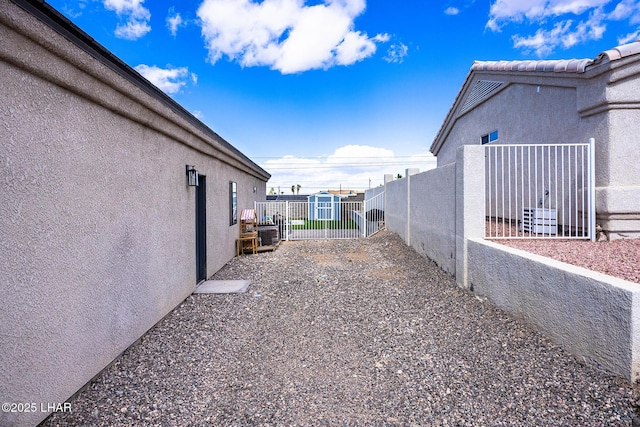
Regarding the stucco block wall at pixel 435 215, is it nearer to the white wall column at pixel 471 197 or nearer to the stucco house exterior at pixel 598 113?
the white wall column at pixel 471 197

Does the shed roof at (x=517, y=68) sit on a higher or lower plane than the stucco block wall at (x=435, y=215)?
higher

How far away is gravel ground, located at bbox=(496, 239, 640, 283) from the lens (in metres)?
3.56

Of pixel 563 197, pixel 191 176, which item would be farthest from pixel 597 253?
pixel 191 176

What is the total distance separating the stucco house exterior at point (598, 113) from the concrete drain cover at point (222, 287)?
7026 millimetres

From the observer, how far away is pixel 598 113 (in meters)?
5.94

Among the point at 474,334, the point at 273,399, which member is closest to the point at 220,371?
the point at 273,399

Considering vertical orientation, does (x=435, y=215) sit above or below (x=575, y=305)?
above

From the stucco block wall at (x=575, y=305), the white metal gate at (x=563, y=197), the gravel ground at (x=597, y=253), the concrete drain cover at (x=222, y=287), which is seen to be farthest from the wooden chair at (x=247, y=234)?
the stucco block wall at (x=575, y=305)

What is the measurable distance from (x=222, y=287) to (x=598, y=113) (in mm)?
8095

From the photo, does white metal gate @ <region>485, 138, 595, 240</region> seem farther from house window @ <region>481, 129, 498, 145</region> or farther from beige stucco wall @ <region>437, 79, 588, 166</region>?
house window @ <region>481, 129, 498, 145</region>

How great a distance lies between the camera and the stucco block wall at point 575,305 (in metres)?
2.56

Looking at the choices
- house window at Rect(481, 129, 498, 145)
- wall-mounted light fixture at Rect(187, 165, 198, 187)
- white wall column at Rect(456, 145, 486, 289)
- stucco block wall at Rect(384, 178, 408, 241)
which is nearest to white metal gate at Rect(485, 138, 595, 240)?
white wall column at Rect(456, 145, 486, 289)

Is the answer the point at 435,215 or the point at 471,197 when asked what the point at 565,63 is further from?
the point at 435,215

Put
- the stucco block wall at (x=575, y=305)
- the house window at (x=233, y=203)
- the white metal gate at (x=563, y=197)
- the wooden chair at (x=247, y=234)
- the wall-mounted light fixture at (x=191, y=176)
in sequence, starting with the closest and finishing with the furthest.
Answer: the stucco block wall at (x=575, y=305) → the white metal gate at (x=563, y=197) → the wall-mounted light fixture at (x=191, y=176) → the house window at (x=233, y=203) → the wooden chair at (x=247, y=234)
